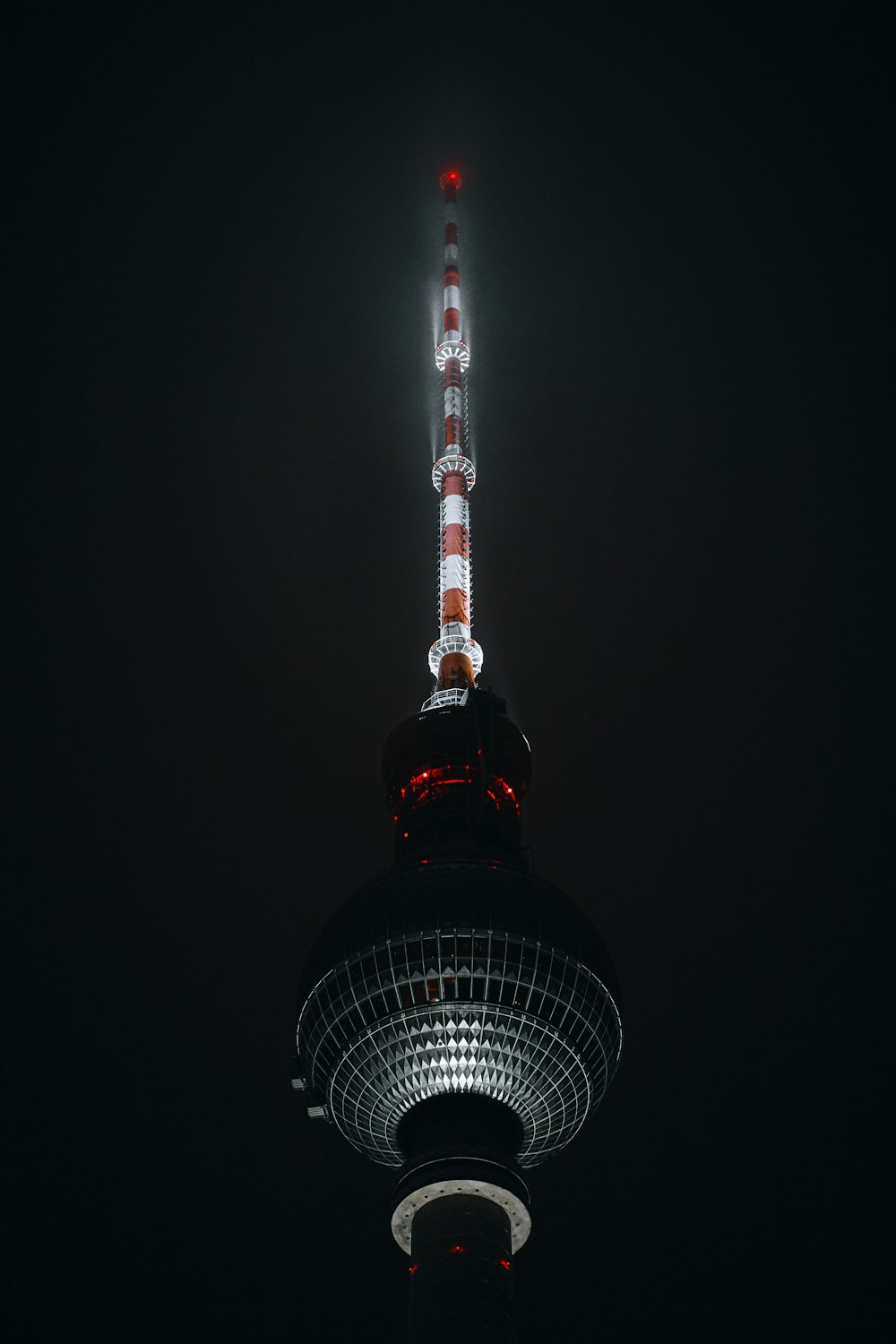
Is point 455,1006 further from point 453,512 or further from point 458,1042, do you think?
point 453,512

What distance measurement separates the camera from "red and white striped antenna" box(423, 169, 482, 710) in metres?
76.9

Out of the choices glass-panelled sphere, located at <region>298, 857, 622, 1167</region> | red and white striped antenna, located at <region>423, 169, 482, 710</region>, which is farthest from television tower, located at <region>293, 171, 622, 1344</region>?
red and white striped antenna, located at <region>423, 169, 482, 710</region>

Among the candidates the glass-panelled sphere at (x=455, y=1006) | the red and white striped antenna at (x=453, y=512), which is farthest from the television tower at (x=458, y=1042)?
the red and white striped antenna at (x=453, y=512)

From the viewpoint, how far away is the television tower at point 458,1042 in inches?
2219

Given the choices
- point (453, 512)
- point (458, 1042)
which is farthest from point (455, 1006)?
point (453, 512)

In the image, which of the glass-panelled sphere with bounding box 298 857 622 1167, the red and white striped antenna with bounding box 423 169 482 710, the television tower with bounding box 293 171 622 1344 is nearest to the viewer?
the television tower with bounding box 293 171 622 1344

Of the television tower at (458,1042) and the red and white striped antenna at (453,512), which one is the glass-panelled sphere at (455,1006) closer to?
the television tower at (458,1042)

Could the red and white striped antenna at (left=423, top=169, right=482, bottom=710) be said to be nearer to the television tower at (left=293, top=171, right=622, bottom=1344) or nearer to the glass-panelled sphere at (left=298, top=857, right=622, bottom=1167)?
the television tower at (left=293, top=171, right=622, bottom=1344)

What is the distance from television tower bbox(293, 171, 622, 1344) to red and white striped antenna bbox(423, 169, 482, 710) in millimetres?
14360

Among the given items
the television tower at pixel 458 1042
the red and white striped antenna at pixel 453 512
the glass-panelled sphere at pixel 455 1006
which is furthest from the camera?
the red and white striped antenna at pixel 453 512

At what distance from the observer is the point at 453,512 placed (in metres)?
82.3

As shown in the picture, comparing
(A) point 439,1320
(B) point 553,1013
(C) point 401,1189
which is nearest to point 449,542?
(B) point 553,1013

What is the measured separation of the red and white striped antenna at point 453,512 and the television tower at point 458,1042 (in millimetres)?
14360

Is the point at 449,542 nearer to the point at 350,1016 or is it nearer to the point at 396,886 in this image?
the point at 396,886
